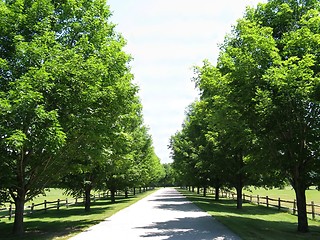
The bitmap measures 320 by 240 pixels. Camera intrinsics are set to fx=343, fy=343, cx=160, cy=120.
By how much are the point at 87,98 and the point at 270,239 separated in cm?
792

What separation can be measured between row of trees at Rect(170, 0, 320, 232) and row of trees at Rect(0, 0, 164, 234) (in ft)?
15.2

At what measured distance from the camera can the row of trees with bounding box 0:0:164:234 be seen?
1027 centimetres

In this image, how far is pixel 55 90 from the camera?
11.5m

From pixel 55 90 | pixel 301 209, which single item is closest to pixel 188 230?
pixel 301 209

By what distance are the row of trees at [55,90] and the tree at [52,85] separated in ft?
0.09

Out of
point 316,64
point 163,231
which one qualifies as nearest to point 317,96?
point 316,64

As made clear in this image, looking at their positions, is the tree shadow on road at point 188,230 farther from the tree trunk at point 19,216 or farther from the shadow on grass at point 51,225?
the tree trunk at point 19,216

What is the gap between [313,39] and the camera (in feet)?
41.9

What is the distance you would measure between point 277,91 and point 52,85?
814cm

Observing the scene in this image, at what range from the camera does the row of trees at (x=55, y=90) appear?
10.3m

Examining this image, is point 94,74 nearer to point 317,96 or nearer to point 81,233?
point 81,233

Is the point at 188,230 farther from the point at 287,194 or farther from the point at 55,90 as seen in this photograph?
the point at 287,194

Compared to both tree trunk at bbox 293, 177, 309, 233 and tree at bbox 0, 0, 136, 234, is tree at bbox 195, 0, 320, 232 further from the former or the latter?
tree at bbox 0, 0, 136, 234

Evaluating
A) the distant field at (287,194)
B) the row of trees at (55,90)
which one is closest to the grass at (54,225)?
the row of trees at (55,90)
